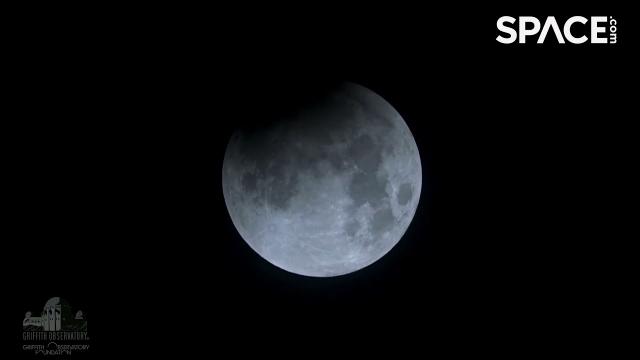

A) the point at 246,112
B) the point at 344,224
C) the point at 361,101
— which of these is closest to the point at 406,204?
the point at 344,224

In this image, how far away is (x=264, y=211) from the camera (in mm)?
3654

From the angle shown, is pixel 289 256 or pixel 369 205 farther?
pixel 289 256

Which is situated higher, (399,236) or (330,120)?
(330,120)

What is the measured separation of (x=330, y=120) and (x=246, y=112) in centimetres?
84

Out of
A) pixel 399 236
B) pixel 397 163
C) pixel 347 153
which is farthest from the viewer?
pixel 399 236

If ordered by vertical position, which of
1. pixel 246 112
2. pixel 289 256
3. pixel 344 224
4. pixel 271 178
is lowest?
pixel 289 256

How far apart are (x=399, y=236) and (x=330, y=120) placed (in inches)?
56.1

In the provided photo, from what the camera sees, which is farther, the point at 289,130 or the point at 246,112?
the point at 246,112

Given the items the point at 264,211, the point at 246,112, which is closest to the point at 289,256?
the point at 264,211

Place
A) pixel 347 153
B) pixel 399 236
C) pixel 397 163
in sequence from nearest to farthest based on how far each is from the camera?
pixel 347 153 → pixel 397 163 → pixel 399 236

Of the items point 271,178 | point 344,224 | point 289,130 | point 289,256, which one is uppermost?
point 289,130

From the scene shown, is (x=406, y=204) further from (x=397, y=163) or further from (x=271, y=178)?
(x=271, y=178)

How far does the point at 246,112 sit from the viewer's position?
3828 mm

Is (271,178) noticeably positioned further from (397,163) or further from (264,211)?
(397,163)
